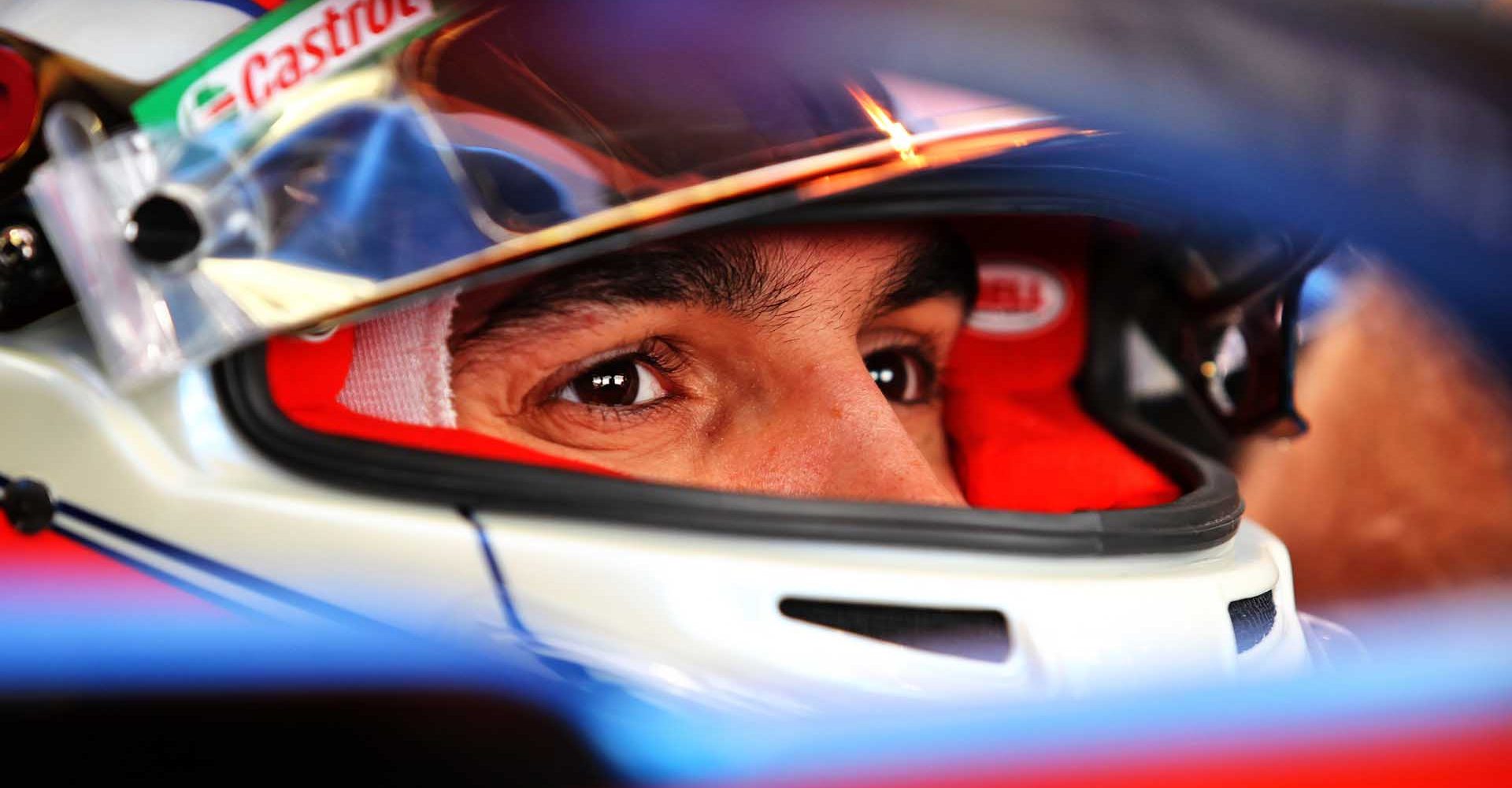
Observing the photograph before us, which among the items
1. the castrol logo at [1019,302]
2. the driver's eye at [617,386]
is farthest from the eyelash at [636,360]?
the castrol logo at [1019,302]

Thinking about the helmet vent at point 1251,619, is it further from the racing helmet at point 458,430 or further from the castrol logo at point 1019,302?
the castrol logo at point 1019,302

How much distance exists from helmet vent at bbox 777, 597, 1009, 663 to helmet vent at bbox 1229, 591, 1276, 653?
0.48 feet

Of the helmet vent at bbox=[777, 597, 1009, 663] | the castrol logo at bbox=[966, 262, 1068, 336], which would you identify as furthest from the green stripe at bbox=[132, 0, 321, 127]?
the castrol logo at bbox=[966, 262, 1068, 336]

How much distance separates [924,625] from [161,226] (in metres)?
0.41

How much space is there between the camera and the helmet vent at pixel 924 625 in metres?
0.62

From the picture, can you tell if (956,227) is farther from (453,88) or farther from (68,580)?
(68,580)

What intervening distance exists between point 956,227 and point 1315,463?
0.65m

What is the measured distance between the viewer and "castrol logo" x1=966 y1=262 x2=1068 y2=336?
1.22 meters

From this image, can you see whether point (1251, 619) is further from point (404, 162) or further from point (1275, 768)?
point (404, 162)

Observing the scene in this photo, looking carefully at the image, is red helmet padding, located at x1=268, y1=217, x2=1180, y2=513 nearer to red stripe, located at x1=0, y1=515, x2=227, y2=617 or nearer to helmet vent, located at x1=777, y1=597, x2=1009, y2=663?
helmet vent, located at x1=777, y1=597, x2=1009, y2=663

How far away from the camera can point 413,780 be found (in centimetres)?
66

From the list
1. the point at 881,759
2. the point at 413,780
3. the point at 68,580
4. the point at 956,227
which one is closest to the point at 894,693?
the point at 881,759

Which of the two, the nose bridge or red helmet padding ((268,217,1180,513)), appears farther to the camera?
red helmet padding ((268,217,1180,513))

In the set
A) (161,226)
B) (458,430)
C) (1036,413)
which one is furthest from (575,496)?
(1036,413)
